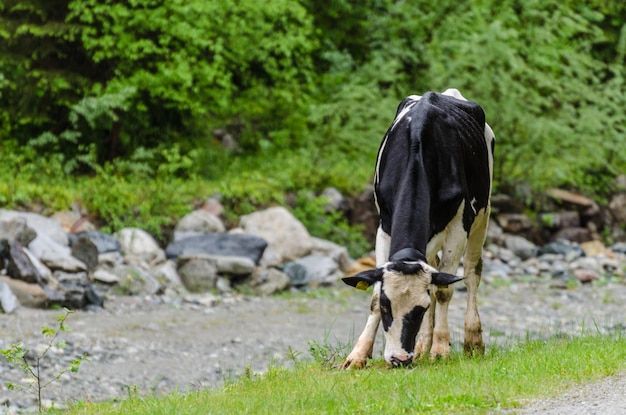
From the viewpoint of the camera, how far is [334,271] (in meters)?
17.8

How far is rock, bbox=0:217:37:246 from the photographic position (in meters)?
15.2

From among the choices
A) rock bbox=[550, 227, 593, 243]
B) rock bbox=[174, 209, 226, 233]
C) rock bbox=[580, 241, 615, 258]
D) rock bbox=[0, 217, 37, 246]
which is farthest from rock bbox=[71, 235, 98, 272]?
rock bbox=[550, 227, 593, 243]

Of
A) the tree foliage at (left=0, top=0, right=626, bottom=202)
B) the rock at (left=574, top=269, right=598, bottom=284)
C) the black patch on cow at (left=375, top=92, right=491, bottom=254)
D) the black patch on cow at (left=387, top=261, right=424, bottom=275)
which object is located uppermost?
the tree foliage at (left=0, top=0, right=626, bottom=202)

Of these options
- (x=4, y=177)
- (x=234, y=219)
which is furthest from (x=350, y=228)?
(x=4, y=177)

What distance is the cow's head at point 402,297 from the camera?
729cm

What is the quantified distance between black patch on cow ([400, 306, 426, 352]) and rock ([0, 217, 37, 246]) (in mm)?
9434

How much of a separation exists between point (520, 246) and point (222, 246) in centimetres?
775

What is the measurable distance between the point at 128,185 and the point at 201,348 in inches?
290

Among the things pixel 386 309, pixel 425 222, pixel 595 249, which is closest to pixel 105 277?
pixel 425 222

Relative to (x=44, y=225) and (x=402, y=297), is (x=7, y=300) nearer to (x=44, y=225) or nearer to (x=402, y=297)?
(x=44, y=225)

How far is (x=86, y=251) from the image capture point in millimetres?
15859

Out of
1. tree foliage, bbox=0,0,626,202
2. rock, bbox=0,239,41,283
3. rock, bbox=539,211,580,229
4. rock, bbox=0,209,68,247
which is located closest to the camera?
rock, bbox=0,239,41,283

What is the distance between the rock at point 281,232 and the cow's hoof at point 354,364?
33.2 feet

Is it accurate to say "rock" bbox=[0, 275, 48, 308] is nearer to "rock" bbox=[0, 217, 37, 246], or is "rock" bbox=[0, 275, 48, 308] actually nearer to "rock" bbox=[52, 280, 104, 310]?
"rock" bbox=[52, 280, 104, 310]
